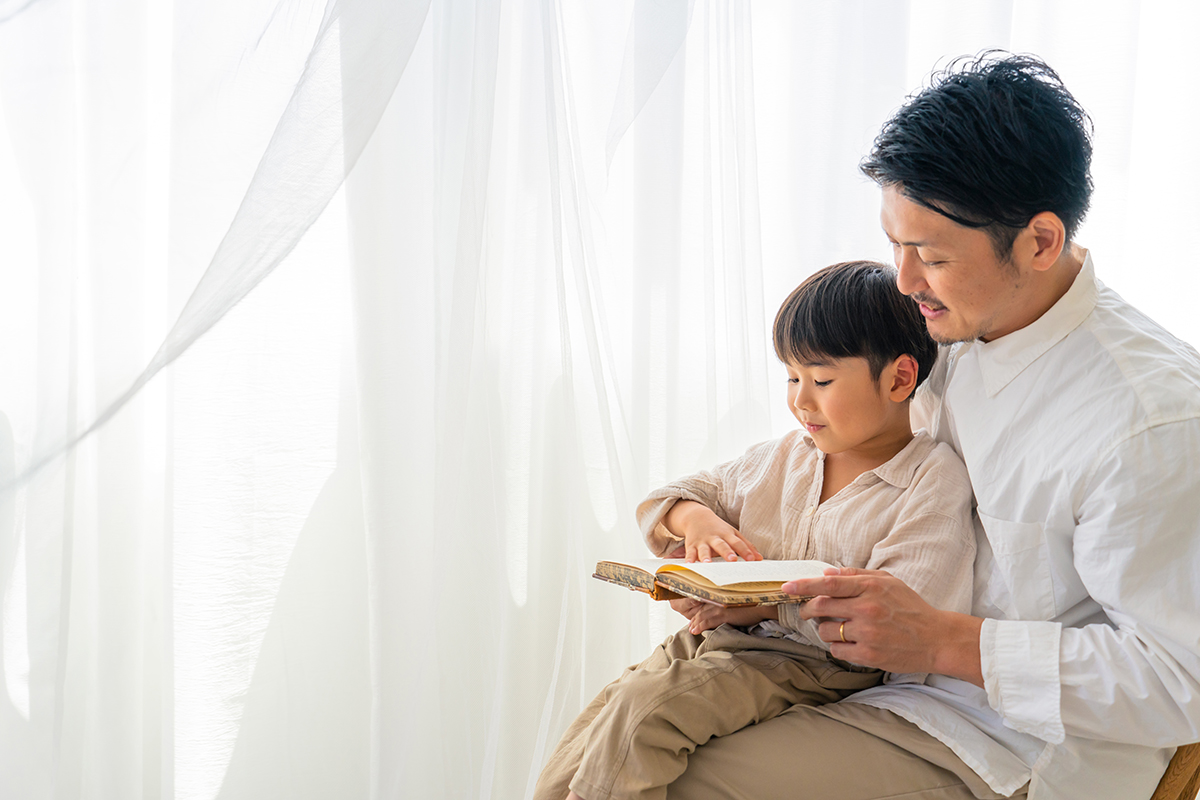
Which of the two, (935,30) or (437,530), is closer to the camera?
(437,530)

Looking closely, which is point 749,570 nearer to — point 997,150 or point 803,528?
→ point 803,528

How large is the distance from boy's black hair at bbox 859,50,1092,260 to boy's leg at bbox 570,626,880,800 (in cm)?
57

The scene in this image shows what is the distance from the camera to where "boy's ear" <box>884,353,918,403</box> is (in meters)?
1.17

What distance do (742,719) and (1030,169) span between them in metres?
0.71

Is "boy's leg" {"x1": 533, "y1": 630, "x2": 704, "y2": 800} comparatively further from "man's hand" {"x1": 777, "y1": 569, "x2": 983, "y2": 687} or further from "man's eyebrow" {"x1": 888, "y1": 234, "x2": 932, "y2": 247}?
"man's eyebrow" {"x1": 888, "y1": 234, "x2": 932, "y2": 247}

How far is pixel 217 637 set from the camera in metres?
1.39

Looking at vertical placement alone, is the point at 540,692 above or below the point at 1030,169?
below

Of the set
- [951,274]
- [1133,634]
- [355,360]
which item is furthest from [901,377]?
[355,360]

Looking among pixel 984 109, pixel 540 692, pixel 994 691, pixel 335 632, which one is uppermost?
pixel 984 109

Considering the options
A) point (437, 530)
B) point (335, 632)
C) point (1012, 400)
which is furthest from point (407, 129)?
point (1012, 400)

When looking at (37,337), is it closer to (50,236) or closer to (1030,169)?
(50,236)

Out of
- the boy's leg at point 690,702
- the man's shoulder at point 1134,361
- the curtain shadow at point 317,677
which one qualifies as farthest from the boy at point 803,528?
the curtain shadow at point 317,677

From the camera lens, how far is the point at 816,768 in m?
0.96

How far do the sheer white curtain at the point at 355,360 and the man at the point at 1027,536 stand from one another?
62 cm
